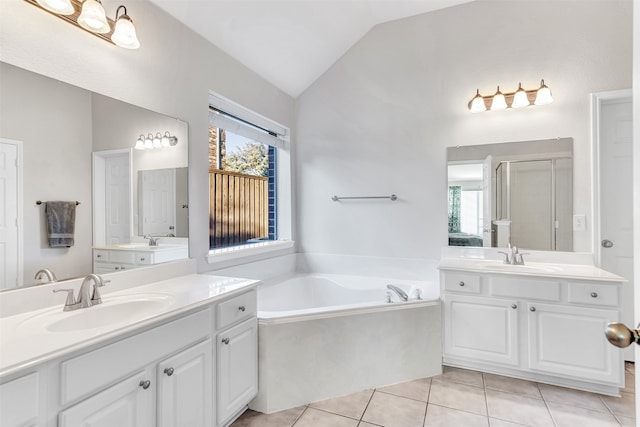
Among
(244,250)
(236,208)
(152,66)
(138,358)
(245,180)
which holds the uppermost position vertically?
(152,66)

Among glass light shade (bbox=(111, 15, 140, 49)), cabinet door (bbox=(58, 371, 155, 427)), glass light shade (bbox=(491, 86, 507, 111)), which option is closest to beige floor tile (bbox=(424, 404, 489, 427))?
cabinet door (bbox=(58, 371, 155, 427))

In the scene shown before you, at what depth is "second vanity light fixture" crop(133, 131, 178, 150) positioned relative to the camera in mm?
1864

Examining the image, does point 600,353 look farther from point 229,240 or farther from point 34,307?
point 34,307

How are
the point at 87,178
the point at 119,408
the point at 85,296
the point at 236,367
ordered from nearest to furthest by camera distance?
1. the point at 119,408
2. the point at 85,296
3. the point at 87,178
4. the point at 236,367

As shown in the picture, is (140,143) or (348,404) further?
(348,404)

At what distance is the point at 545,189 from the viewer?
2.62m

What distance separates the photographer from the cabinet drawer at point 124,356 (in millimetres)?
1034

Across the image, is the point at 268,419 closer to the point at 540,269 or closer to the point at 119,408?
the point at 119,408

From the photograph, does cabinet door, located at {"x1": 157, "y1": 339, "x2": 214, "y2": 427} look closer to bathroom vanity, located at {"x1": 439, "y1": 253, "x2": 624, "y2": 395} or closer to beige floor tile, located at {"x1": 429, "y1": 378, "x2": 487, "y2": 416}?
beige floor tile, located at {"x1": 429, "y1": 378, "x2": 487, "y2": 416}

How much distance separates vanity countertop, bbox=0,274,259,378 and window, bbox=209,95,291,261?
28.5 inches

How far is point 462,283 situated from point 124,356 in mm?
2136

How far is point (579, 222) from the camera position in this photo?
8.27 feet

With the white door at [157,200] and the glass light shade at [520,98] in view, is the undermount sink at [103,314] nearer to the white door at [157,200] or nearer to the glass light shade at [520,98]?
the white door at [157,200]

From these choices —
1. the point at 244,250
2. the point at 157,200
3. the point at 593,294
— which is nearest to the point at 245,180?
the point at 244,250
